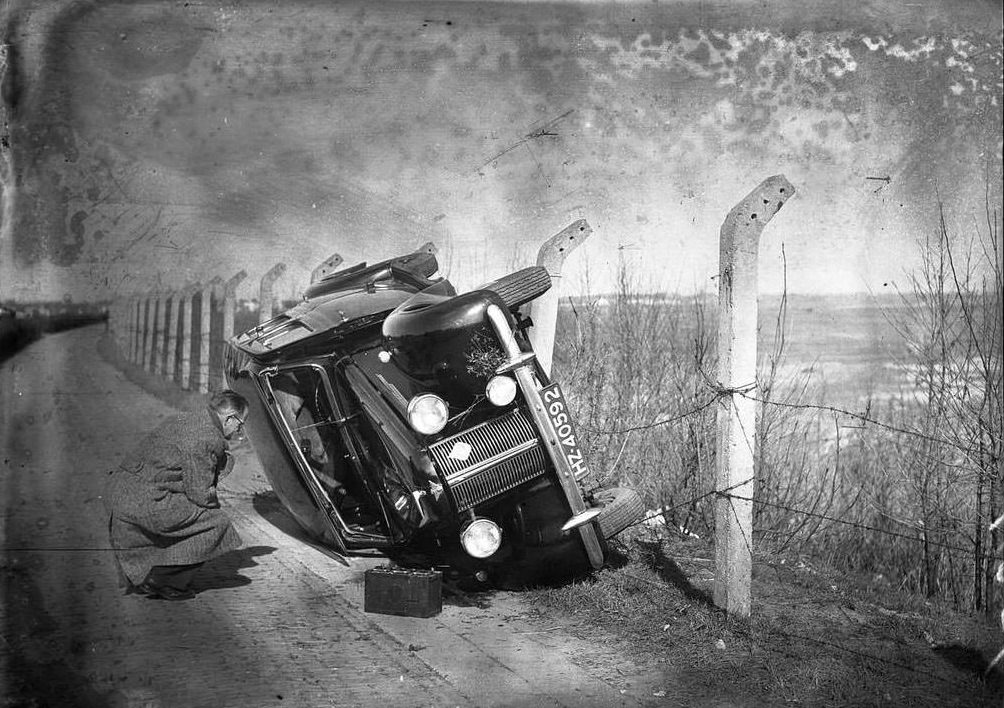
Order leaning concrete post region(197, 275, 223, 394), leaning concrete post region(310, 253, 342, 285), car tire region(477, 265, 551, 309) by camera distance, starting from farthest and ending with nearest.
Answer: leaning concrete post region(197, 275, 223, 394)
leaning concrete post region(310, 253, 342, 285)
car tire region(477, 265, 551, 309)

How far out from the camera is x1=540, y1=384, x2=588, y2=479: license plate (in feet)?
17.6

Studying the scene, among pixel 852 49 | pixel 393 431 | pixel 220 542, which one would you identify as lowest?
pixel 220 542

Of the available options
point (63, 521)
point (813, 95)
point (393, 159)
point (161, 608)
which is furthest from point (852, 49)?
point (63, 521)

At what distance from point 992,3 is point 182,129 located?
6863 mm

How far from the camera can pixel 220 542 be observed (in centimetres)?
571

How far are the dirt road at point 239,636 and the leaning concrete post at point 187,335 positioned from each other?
219 cm

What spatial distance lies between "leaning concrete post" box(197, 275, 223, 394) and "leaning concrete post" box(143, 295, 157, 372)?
0.61 metres

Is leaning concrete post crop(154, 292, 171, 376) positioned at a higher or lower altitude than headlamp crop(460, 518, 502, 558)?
higher

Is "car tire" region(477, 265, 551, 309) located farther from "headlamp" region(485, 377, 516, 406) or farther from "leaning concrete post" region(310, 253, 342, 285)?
"leaning concrete post" region(310, 253, 342, 285)

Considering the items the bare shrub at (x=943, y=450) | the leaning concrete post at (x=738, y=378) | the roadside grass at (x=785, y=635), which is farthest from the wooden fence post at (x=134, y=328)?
the bare shrub at (x=943, y=450)

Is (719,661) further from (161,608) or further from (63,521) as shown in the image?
(63,521)

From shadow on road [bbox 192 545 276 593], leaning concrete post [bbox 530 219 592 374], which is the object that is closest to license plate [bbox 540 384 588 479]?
leaning concrete post [bbox 530 219 592 374]

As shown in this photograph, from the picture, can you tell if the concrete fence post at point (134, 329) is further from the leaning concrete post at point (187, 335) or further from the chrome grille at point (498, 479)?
the chrome grille at point (498, 479)

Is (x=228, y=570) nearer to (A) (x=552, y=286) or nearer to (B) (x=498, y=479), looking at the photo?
(B) (x=498, y=479)
